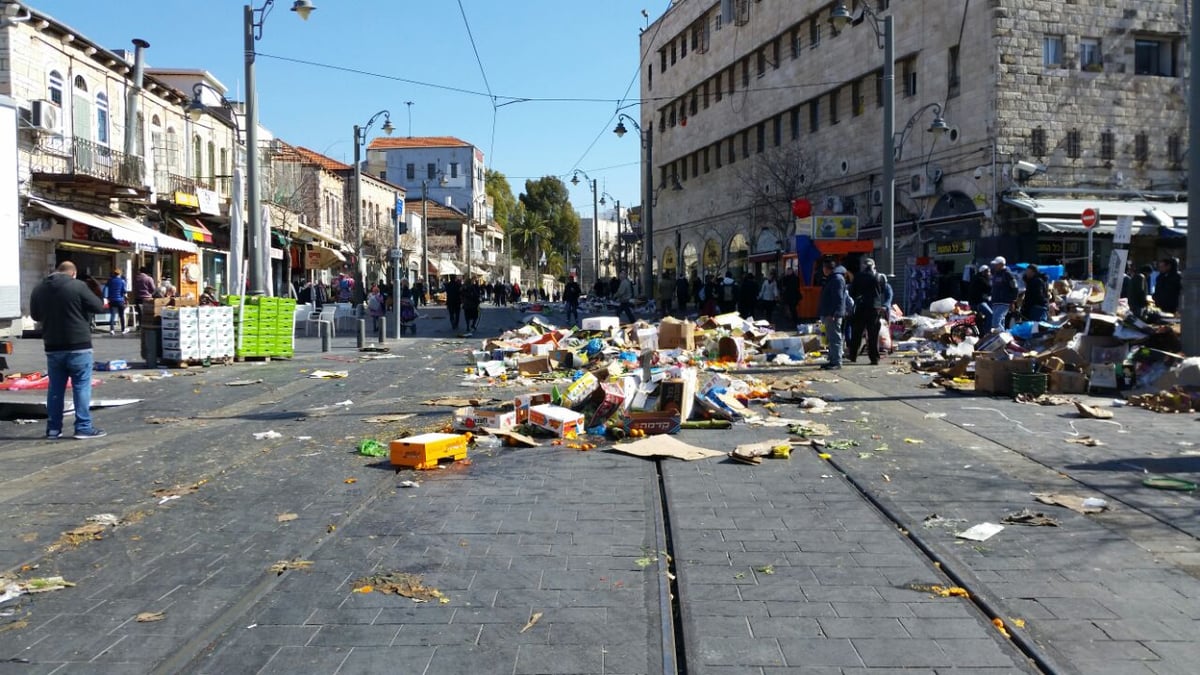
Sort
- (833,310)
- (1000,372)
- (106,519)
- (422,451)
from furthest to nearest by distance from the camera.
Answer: (833,310) → (1000,372) → (422,451) → (106,519)

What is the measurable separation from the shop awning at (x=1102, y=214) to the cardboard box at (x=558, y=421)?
2261cm

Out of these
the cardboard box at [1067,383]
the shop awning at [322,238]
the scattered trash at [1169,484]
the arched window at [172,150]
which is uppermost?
the arched window at [172,150]

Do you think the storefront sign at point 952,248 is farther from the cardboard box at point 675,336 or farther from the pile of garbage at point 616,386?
the cardboard box at point 675,336

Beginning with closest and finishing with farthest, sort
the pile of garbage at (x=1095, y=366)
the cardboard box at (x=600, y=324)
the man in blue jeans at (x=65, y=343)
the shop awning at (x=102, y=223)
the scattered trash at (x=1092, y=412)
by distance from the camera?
the man in blue jeans at (x=65, y=343) → the scattered trash at (x=1092, y=412) → the pile of garbage at (x=1095, y=366) → the cardboard box at (x=600, y=324) → the shop awning at (x=102, y=223)

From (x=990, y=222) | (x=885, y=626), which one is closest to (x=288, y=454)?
(x=885, y=626)

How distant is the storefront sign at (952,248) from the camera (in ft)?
100

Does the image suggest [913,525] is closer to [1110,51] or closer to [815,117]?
[1110,51]

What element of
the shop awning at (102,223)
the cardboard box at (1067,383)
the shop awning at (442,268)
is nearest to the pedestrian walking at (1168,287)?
the cardboard box at (1067,383)

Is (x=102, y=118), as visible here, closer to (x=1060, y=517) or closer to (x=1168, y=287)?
(x=1168, y=287)

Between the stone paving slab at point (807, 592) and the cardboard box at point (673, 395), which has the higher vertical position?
the cardboard box at point (673, 395)

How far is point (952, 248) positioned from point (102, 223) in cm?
2492

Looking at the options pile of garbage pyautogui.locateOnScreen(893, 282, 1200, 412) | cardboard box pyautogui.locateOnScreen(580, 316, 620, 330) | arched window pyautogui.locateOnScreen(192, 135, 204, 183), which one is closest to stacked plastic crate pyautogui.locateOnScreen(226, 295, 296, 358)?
cardboard box pyautogui.locateOnScreen(580, 316, 620, 330)

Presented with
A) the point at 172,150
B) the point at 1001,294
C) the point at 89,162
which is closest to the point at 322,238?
the point at 172,150

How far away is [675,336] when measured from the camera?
1686 cm
